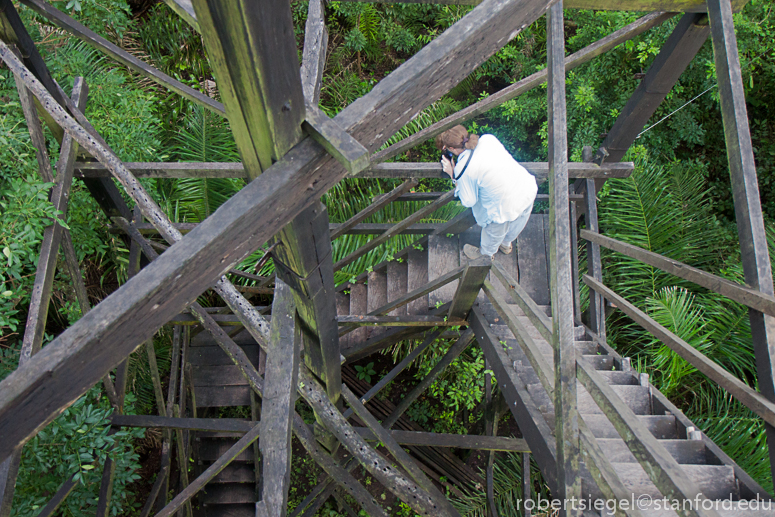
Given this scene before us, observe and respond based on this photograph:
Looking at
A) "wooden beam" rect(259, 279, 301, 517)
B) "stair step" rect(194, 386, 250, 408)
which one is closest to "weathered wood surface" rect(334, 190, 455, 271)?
"wooden beam" rect(259, 279, 301, 517)

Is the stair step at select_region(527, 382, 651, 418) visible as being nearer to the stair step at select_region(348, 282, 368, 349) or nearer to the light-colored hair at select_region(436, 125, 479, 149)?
the light-colored hair at select_region(436, 125, 479, 149)

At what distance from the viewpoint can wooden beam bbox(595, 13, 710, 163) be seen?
300 cm

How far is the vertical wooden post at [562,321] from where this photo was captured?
194cm

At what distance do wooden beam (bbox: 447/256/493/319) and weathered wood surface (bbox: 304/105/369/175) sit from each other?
1835 millimetres

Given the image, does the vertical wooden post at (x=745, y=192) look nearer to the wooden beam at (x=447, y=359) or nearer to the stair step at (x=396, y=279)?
the wooden beam at (x=447, y=359)

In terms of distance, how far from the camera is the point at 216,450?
20.0ft

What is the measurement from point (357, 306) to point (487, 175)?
2.24 meters

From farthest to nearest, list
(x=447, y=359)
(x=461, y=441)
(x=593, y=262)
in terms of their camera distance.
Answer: (x=447, y=359) → (x=593, y=262) → (x=461, y=441)

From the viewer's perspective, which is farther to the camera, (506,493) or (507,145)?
(507,145)

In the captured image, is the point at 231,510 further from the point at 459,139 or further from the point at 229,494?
the point at 459,139

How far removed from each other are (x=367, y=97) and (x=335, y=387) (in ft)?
7.27

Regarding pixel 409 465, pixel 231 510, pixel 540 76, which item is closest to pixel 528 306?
pixel 409 465

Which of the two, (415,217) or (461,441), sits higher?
(415,217)

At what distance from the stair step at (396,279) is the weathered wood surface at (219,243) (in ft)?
10.7
